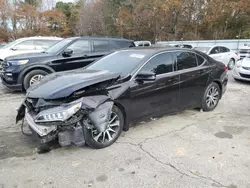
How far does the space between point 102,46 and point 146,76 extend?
4.45 meters

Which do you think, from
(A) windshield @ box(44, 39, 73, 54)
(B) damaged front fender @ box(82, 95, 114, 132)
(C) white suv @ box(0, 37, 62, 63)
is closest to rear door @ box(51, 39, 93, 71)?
(A) windshield @ box(44, 39, 73, 54)

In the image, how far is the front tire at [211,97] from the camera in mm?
5047

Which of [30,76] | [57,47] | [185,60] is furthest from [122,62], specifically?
[57,47]

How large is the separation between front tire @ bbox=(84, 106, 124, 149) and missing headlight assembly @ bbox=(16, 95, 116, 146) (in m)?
0.05

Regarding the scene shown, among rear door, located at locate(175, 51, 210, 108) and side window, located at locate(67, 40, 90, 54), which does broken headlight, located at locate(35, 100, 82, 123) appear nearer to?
rear door, located at locate(175, 51, 210, 108)

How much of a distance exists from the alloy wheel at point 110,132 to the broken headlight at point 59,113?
582 millimetres

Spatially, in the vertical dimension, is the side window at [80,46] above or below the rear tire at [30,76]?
above

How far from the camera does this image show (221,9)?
24594mm

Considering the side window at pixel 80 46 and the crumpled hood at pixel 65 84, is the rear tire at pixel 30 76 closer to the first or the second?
the side window at pixel 80 46

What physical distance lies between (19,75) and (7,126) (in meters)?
2.53

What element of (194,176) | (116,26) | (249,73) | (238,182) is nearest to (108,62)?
(194,176)

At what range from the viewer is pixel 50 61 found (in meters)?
6.72

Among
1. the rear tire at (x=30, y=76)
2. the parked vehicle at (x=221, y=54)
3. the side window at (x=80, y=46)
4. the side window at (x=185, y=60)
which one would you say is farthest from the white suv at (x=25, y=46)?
the parked vehicle at (x=221, y=54)

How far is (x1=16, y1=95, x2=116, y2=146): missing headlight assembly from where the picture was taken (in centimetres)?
295
